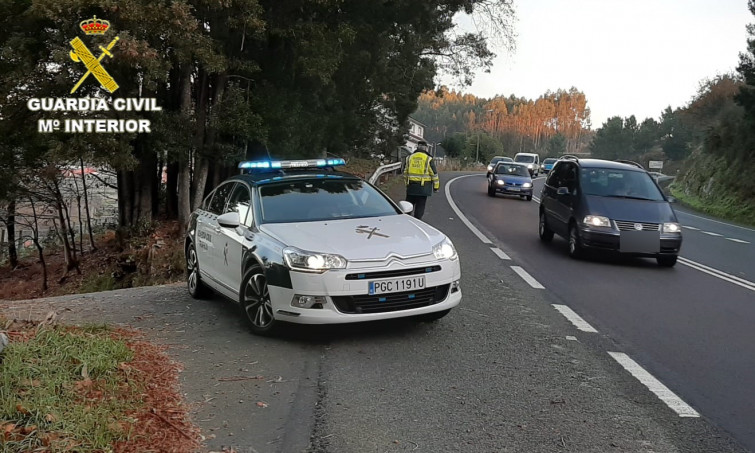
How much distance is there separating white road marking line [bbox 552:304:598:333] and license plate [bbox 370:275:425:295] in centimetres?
198

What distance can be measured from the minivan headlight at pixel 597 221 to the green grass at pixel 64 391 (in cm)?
863

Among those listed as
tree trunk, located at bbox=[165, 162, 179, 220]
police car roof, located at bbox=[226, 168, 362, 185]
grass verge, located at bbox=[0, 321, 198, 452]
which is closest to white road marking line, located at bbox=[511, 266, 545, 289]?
police car roof, located at bbox=[226, 168, 362, 185]

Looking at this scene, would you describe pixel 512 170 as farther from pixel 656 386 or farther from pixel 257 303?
pixel 656 386

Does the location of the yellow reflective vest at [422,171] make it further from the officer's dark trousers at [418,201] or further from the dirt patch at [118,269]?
the dirt patch at [118,269]

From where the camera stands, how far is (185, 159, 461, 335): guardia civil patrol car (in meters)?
6.14

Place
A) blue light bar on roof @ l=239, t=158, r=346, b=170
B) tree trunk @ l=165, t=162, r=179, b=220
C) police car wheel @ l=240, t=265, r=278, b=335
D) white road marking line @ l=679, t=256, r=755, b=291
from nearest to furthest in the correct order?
police car wheel @ l=240, t=265, r=278, b=335 → blue light bar on roof @ l=239, t=158, r=346, b=170 → white road marking line @ l=679, t=256, r=755, b=291 → tree trunk @ l=165, t=162, r=179, b=220

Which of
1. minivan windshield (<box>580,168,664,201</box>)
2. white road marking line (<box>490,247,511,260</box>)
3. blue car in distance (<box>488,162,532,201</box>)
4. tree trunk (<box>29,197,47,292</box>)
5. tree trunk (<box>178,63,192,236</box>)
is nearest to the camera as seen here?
white road marking line (<box>490,247,511,260</box>)

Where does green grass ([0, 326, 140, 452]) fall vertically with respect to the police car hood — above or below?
below

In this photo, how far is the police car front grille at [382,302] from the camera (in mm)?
6164

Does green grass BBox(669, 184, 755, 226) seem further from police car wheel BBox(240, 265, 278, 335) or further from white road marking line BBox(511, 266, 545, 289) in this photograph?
police car wheel BBox(240, 265, 278, 335)

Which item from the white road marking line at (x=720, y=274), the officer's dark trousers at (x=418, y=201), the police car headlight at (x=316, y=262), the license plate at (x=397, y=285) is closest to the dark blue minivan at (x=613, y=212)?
the white road marking line at (x=720, y=274)

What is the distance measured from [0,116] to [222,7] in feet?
17.9

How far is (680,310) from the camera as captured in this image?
8.49m

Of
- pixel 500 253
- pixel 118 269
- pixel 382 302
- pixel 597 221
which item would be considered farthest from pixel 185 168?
pixel 382 302
